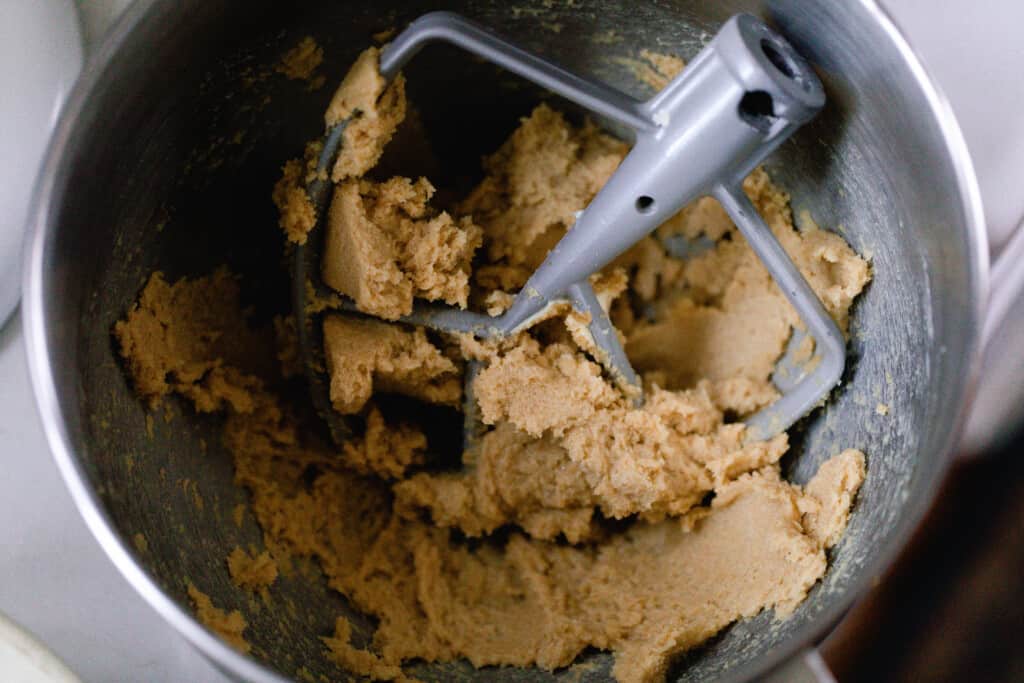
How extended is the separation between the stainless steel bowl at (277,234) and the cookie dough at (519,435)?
0.03 m

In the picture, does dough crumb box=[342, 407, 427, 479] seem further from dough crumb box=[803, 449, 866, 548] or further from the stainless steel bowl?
dough crumb box=[803, 449, 866, 548]

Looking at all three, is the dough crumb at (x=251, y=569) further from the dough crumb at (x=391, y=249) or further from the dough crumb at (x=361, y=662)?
the dough crumb at (x=391, y=249)

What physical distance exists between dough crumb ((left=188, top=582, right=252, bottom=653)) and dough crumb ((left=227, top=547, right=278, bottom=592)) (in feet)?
0.20

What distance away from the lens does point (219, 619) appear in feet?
2.66

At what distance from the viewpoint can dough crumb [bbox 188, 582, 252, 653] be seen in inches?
31.1

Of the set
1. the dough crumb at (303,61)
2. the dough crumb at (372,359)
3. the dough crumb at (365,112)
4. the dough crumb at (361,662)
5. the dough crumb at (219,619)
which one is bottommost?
the dough crumb at (361,662)

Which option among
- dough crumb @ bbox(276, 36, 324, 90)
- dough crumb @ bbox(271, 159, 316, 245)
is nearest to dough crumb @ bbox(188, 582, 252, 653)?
dough crumb @ bbox(271, 159, 316, 245)

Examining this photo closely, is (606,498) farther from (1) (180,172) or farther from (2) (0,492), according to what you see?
(2) (0,492)

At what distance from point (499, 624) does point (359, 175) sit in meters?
0.50

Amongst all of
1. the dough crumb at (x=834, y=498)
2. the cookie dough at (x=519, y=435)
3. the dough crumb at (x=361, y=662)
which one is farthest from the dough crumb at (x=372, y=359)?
the dough crumb at (x=834, y=498)

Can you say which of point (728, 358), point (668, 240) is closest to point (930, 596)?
point (728, 358)

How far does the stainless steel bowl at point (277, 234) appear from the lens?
28.3 inches

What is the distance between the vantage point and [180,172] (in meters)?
0.86

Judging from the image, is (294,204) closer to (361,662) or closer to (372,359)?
(372,359)
